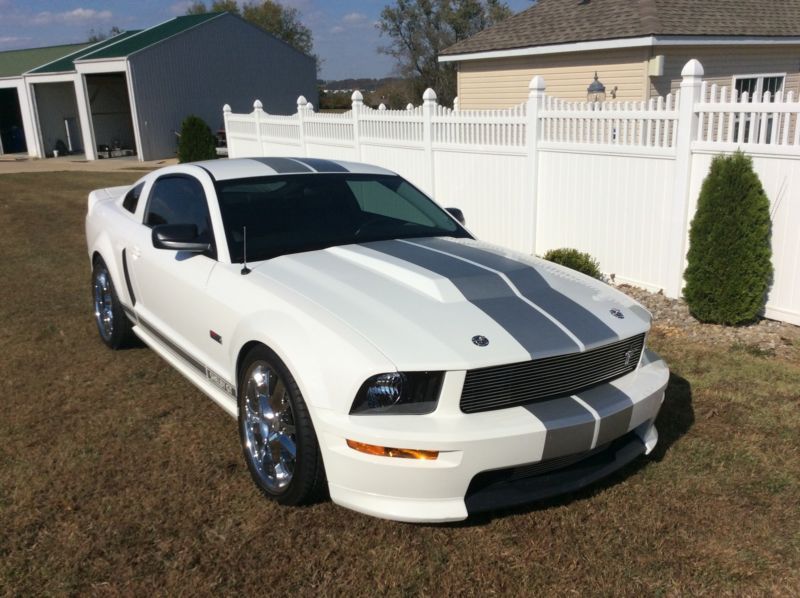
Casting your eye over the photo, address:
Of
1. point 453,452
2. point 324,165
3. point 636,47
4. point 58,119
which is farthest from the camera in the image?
point 58,119

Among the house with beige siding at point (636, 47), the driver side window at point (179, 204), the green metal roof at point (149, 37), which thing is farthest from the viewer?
the green metal roof at point (149, 37)

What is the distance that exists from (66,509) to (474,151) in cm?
698

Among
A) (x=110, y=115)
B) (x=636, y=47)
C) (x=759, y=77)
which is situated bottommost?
(x=110, y=115)

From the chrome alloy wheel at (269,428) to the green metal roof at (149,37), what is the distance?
25685 mm

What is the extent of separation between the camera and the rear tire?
5.68 metres

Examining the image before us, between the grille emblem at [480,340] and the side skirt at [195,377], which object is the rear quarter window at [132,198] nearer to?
the side skirt at [195,377]

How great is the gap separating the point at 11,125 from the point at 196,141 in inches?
771

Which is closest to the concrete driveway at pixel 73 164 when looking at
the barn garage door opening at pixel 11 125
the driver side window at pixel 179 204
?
the barn garage door opening at pixel 11 125

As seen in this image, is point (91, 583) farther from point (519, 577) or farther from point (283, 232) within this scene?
point (283, 232)

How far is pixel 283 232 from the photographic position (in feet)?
14.3

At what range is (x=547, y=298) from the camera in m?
3.61

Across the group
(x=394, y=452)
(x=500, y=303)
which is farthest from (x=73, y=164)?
(x=394, y=452)

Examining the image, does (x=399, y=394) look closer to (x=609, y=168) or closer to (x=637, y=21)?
(x=609, y=168)

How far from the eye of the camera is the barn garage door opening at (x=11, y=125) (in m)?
34.7
